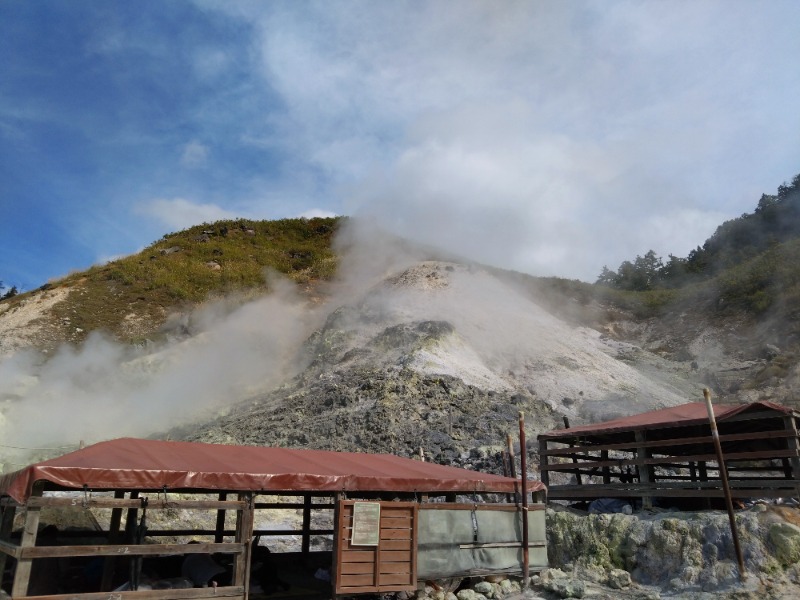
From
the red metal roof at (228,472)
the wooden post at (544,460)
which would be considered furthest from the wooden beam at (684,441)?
the red metal roof at (228,472)

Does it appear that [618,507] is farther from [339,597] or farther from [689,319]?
[689,319]

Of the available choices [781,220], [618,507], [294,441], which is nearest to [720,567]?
[618,507]

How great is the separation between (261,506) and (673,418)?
8926 millimetres

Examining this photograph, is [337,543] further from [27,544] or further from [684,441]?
[684,441]

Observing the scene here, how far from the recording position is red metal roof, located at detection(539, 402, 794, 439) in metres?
11.4

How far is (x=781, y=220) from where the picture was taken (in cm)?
6172

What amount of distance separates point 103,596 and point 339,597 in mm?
3763

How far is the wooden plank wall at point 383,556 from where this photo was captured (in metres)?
9.61

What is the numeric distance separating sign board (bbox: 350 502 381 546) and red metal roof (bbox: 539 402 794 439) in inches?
239

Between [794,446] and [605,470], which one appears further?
[605,470]

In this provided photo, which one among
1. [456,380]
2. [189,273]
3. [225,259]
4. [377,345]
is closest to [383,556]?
[456,380]

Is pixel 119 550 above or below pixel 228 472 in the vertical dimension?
below

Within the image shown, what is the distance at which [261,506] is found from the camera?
41.4ft

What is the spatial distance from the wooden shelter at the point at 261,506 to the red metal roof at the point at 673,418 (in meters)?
2.03
